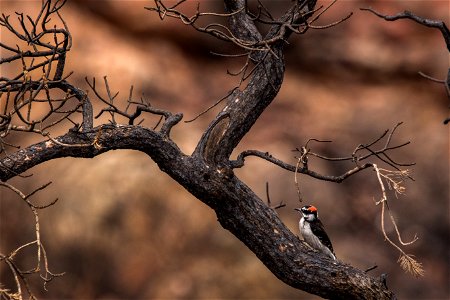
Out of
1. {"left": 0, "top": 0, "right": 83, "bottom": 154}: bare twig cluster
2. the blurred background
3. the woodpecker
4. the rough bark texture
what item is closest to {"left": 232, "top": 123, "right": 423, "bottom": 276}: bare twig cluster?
the rough bark texture

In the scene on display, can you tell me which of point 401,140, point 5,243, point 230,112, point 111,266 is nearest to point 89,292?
point 111,266

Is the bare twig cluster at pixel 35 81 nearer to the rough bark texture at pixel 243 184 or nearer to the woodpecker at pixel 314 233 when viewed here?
the rough bark texture at pixel 243 184

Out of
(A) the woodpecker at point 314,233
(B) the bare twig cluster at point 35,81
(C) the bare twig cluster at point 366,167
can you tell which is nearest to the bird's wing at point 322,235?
(A) the woodpecker at point 314,233

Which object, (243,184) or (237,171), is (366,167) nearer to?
(243,184)

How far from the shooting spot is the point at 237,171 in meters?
18.0

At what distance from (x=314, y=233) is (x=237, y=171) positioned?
7.69 m

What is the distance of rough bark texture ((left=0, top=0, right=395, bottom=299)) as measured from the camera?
718 cm

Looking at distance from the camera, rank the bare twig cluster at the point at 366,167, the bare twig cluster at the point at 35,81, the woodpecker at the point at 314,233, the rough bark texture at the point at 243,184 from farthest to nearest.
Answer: the woodpecker at the point at 314,233
the rough bark texture at the point at 243,184
the bare twig cluster at the point at 366,167
the bare twig cluster at the point at 35,81

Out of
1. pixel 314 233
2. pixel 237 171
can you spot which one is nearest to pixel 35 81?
pixel 314 233

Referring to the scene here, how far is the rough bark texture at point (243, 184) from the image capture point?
7.18 metres

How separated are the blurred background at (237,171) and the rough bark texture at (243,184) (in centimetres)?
952

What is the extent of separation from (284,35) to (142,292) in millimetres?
11349

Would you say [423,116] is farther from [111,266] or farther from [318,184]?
[111,266]

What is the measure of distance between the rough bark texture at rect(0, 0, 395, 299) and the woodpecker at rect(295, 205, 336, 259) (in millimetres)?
2500
